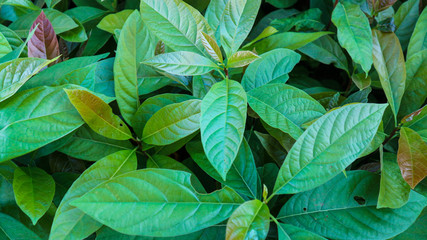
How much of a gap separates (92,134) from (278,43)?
1.99 ft

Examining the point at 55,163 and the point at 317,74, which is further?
the point at 317,74

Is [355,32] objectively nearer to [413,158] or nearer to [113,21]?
[413,158]

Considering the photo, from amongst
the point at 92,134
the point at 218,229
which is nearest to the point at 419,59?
the point at 218,229

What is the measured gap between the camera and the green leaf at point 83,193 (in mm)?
667

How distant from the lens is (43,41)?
A: 37.5 inches

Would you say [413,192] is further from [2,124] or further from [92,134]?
[2,124]

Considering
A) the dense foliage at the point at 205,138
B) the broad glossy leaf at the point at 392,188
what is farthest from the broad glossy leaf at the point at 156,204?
the broad glossy leaf at the point at 392,188

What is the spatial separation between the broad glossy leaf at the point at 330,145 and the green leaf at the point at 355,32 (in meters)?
0.19

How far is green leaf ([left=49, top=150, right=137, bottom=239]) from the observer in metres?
0.67

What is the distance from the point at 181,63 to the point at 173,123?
14cm

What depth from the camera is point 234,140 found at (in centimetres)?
67

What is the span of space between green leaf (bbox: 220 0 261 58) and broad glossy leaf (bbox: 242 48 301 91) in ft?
0.40

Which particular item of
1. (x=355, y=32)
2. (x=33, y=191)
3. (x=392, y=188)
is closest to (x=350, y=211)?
(x=392, y=188)

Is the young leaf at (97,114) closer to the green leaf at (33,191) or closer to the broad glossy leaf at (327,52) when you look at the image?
the green leaf at (33,191)
